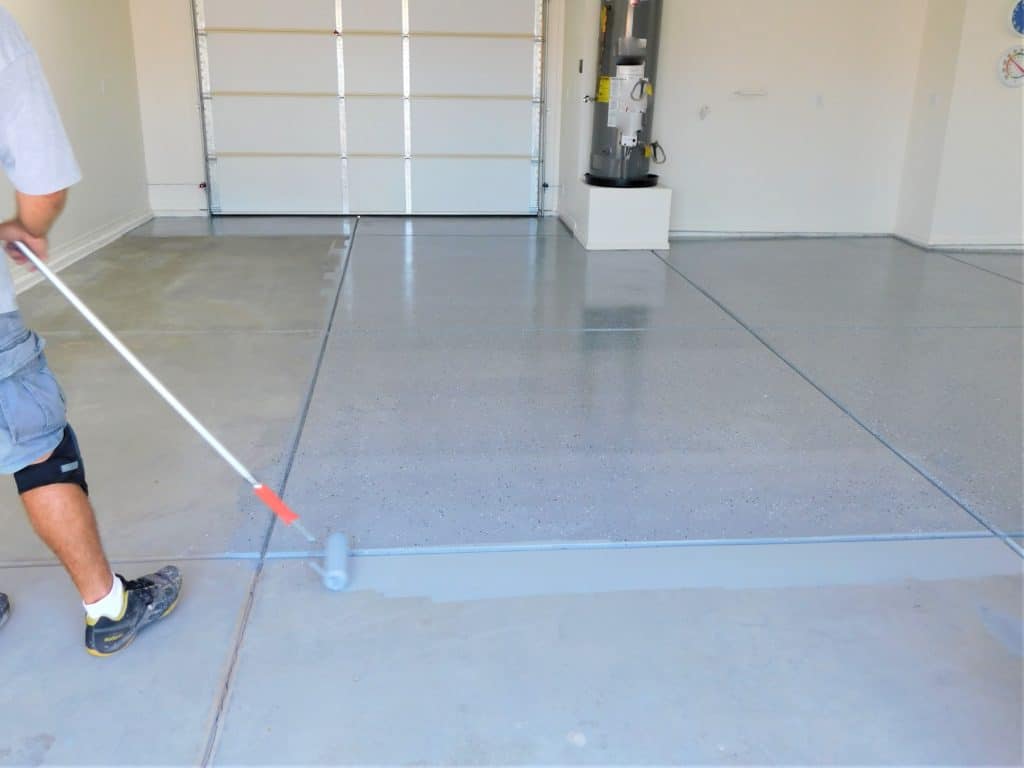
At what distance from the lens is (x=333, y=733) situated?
1.72m

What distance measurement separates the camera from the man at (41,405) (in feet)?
5.28

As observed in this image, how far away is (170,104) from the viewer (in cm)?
793

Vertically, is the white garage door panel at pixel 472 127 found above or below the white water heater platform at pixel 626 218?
above

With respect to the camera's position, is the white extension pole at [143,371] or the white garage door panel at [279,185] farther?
the white garage door panel at [279,185]

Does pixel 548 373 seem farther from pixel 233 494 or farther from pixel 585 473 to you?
pixel 233 494

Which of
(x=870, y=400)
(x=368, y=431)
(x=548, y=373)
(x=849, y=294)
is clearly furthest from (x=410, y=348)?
(x=849, y=294)

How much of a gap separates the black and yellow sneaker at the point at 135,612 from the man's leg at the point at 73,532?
0.22 ft

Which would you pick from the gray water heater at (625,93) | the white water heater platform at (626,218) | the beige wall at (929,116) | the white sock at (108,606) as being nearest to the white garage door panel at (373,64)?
the gray water heater at (625,93)

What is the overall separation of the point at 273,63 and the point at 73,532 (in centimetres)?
701

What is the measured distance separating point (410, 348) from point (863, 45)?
5199 millimetres

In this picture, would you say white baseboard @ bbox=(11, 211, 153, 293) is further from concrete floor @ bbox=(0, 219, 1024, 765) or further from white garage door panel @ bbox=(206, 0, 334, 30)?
white garage door panel @ bbox=(206, 0, 334, 30)

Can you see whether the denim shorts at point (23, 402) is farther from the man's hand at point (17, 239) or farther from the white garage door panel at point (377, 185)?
the white garage door panel at point (377, 185)

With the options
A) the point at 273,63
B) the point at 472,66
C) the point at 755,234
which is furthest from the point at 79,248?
the point at 755,234

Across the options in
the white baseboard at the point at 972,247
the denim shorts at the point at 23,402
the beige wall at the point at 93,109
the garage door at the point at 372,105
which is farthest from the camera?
the garage door at the point at 372,105
